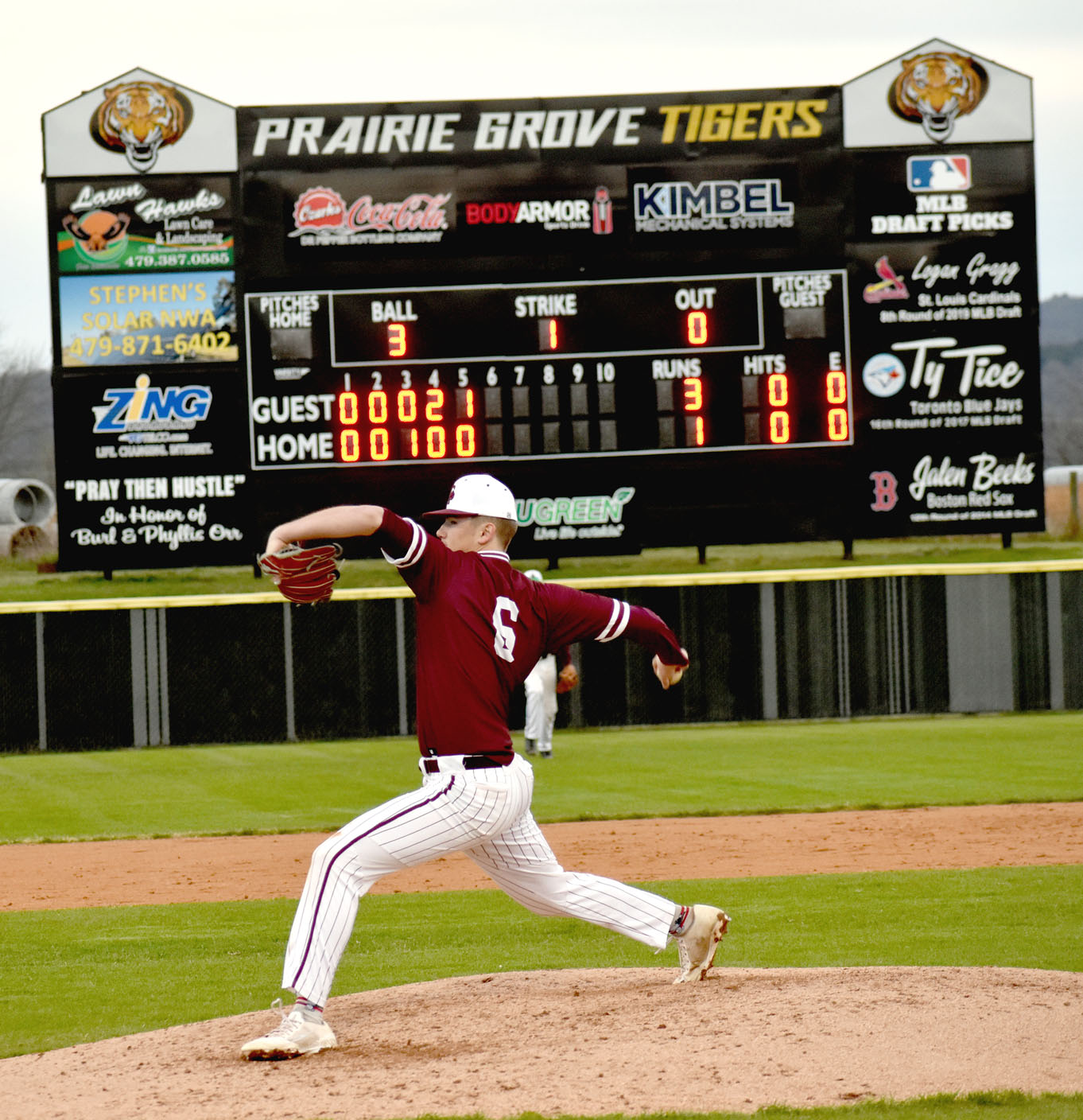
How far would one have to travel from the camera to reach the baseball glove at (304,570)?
4309mm

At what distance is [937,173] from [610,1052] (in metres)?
13.0

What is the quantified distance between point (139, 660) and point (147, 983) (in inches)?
431

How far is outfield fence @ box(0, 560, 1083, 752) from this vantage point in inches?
652

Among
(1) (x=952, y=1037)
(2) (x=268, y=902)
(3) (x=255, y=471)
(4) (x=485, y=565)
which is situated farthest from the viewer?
(3) (x=255, y=471)

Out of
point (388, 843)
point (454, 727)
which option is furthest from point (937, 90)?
point (388, 843)

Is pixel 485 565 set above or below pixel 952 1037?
above

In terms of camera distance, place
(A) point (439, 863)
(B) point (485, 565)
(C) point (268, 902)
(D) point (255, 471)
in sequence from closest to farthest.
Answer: (B) point (485, 565) → (C) point (268, 902) → (A) point (439, 863) → (D) point (255, 471)

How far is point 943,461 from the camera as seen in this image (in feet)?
50.8

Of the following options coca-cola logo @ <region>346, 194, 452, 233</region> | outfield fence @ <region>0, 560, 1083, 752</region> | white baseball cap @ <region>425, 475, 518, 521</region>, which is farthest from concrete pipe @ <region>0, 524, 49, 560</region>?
white baseball cap @ <region>425, 475, 518, 521</region>

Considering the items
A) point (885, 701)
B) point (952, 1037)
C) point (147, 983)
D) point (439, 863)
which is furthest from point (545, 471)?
point (952, 1037)

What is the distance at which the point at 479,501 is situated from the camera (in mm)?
4699

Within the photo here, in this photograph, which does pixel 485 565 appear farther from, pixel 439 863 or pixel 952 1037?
pixel 439 863

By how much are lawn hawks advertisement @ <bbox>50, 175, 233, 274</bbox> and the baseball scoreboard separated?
3 cm

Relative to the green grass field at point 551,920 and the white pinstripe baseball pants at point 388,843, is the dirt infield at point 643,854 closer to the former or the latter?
the green grass field at point 551,920
